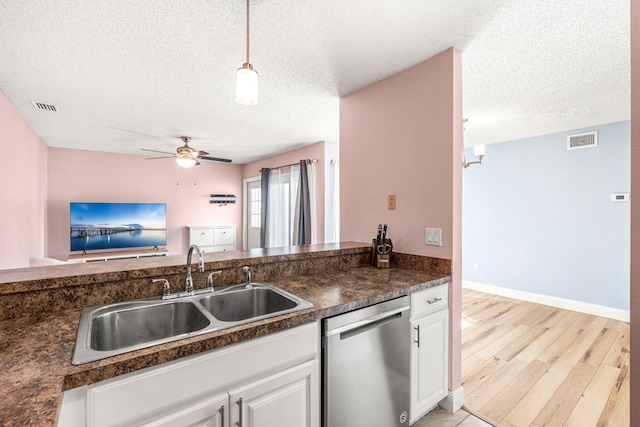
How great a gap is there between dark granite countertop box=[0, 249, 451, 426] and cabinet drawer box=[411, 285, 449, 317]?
0.55 feet

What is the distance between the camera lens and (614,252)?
345cm

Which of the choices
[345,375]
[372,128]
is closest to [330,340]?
[345,375]

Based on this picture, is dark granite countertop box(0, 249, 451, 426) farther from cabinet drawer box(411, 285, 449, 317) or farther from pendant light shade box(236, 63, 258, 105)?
pendant light shade box(236, 63, 258, 105)

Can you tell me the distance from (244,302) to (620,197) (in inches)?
169

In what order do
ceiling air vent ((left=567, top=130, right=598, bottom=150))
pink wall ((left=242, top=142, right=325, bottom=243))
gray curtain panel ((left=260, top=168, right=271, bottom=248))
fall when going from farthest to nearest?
1. gray curtain panel ((left=260, top=168, right=271, bottom=248))
2. pink wall ((left=242, top=142, right=325, bottom=243))
3. ceiling air vent ((left=567, top=130, right=598, bottom=150))

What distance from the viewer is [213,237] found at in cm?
598

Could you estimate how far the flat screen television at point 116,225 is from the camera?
15.9 feet

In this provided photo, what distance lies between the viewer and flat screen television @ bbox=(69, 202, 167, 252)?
4840 mm

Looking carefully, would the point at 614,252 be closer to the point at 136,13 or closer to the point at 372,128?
the point at 372,128

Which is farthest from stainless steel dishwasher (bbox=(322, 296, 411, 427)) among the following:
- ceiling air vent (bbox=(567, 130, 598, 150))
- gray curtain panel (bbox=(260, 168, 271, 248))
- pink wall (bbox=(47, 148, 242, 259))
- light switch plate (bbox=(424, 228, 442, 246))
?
pink wall (bbox=(47, 148, 242, 259))

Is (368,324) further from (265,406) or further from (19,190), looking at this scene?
(19,190)

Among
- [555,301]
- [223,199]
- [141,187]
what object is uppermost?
[141,187]

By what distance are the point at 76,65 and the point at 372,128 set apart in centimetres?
226

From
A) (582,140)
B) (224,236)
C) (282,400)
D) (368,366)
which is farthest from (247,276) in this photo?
(224,236)
